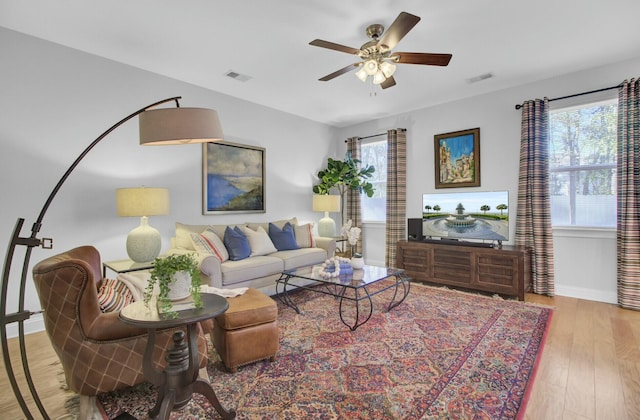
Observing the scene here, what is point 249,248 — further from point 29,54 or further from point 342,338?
point 29,54

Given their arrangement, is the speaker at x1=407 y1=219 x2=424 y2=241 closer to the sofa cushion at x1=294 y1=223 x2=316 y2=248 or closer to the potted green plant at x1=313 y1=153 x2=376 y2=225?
the potted green plant at x1=313 y1=153 x2=376 y2=225

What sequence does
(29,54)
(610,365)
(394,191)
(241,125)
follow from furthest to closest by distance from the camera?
(394,191), (241,125), (29,54), (610,365)

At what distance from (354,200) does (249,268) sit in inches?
115

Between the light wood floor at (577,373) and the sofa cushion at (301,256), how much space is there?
92.4 inches

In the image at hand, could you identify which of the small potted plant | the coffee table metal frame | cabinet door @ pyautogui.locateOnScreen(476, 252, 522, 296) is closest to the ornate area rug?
the coffee table metal frame

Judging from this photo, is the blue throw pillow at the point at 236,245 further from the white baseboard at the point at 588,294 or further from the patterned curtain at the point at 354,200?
the white baseboard at the point at 588,294

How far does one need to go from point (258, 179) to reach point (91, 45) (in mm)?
2488

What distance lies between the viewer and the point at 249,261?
3723 millimetres

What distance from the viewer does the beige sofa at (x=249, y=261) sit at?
3279 mm

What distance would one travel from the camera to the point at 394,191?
17.5 feet

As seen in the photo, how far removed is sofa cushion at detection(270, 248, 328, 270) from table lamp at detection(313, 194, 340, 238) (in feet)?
2.86

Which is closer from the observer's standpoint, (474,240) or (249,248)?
(249,248)

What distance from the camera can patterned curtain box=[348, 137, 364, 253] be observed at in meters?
5.92

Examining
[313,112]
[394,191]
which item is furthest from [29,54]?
[394,191]
